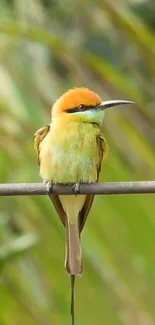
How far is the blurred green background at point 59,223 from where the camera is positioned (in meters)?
1.69

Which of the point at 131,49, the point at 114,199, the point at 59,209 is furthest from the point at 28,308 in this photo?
the point at 131,49

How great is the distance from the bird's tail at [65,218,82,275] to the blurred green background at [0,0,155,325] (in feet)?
0.31

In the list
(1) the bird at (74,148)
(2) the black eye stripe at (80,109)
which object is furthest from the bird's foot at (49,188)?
(2) the black eye stripe at (80,109)

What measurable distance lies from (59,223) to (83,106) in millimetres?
407

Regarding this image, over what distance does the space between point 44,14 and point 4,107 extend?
0.69 m

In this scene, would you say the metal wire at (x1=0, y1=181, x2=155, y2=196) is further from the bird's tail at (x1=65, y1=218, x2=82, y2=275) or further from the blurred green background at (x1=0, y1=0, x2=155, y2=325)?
the blurred green background at (x1=0, y1=0, x2=155, y2=325)

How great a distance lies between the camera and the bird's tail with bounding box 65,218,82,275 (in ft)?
4.20

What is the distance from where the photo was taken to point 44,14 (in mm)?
2477

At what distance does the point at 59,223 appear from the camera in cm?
177

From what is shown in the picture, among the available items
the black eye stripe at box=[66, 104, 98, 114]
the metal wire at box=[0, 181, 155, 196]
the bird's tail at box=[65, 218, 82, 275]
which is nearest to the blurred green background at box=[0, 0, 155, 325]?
the bird's tail at box=[65, 218, 82, 275]

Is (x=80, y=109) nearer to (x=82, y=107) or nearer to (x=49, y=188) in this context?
(x=82, y=107)

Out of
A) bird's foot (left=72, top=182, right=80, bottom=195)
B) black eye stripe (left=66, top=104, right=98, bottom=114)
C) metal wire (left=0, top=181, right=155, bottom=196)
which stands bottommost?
bird's foot (left=72, top=182, right=80, bottom=195)

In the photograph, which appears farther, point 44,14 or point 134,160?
point 44,14

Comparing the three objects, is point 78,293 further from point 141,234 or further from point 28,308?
point 141,234
